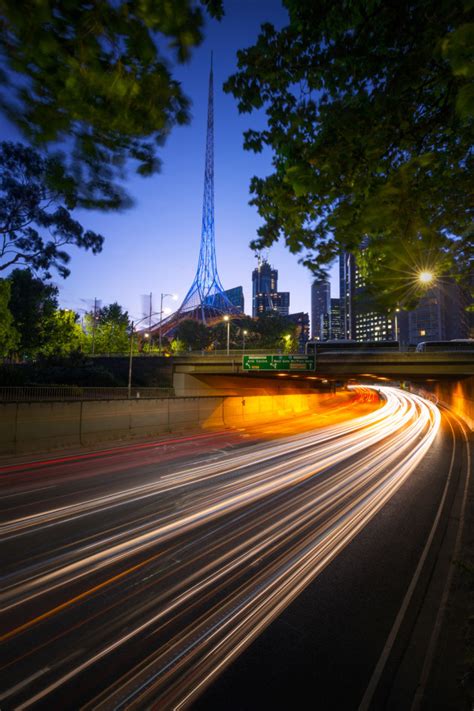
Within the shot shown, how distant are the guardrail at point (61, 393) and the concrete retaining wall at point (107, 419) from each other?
0.61 metres

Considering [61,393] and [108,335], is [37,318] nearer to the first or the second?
[108,335]

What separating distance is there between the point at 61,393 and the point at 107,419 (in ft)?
16.0

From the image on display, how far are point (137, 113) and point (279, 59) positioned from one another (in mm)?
2448

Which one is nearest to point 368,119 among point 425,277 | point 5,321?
point 425,277

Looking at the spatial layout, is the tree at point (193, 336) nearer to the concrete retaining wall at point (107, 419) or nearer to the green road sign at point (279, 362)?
the concrete retaining wall at point (107, 419)

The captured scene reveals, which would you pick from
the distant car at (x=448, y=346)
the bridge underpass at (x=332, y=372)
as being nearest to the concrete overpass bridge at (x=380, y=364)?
the bridge underpass at (x=332, y=372)

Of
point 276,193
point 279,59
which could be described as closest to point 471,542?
point 276,193

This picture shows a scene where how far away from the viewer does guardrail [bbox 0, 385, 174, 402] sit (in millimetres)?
17178

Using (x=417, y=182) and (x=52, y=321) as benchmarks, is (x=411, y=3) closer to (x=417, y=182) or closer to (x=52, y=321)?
(x=417, y=182)

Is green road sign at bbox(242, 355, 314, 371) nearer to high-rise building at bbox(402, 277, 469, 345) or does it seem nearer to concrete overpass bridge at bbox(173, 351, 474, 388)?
concrete overpass bridge at bbox(173, 351, 474, 388)

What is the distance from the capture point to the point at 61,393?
21.8 m

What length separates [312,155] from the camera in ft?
13.0

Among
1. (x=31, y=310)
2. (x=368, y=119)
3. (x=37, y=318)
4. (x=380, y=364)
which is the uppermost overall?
(x=31, y=310)

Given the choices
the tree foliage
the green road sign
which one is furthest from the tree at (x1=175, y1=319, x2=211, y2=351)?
the green road sign
